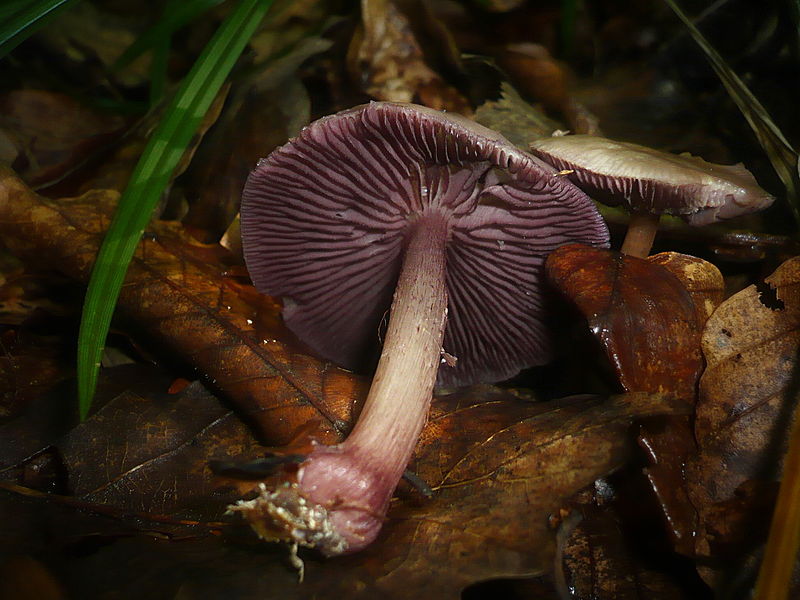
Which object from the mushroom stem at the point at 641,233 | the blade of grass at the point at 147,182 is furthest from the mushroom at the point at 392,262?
the blade of grass at the point at 147,182

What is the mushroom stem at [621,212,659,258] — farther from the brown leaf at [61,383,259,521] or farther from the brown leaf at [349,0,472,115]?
the brown leaf at [61,383,259,521]

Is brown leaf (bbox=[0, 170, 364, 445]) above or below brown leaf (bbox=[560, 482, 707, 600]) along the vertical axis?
above

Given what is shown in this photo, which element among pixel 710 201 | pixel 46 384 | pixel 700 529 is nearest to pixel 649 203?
pixel 710 201

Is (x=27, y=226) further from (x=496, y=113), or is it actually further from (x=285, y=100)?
(x=496, y=113)

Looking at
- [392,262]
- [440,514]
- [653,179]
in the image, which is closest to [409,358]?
[440,514]

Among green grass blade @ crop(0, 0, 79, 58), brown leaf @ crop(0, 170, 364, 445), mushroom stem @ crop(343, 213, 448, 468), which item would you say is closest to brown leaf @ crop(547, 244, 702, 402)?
mushroom stem @ crop(343, 213, 448, 468)

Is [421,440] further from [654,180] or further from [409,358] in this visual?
[654,180]

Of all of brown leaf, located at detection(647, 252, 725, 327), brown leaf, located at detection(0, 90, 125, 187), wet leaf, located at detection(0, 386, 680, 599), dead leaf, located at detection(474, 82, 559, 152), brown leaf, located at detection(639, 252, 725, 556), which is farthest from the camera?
brown leaf, located at detection(0, 90, 125, 187)
